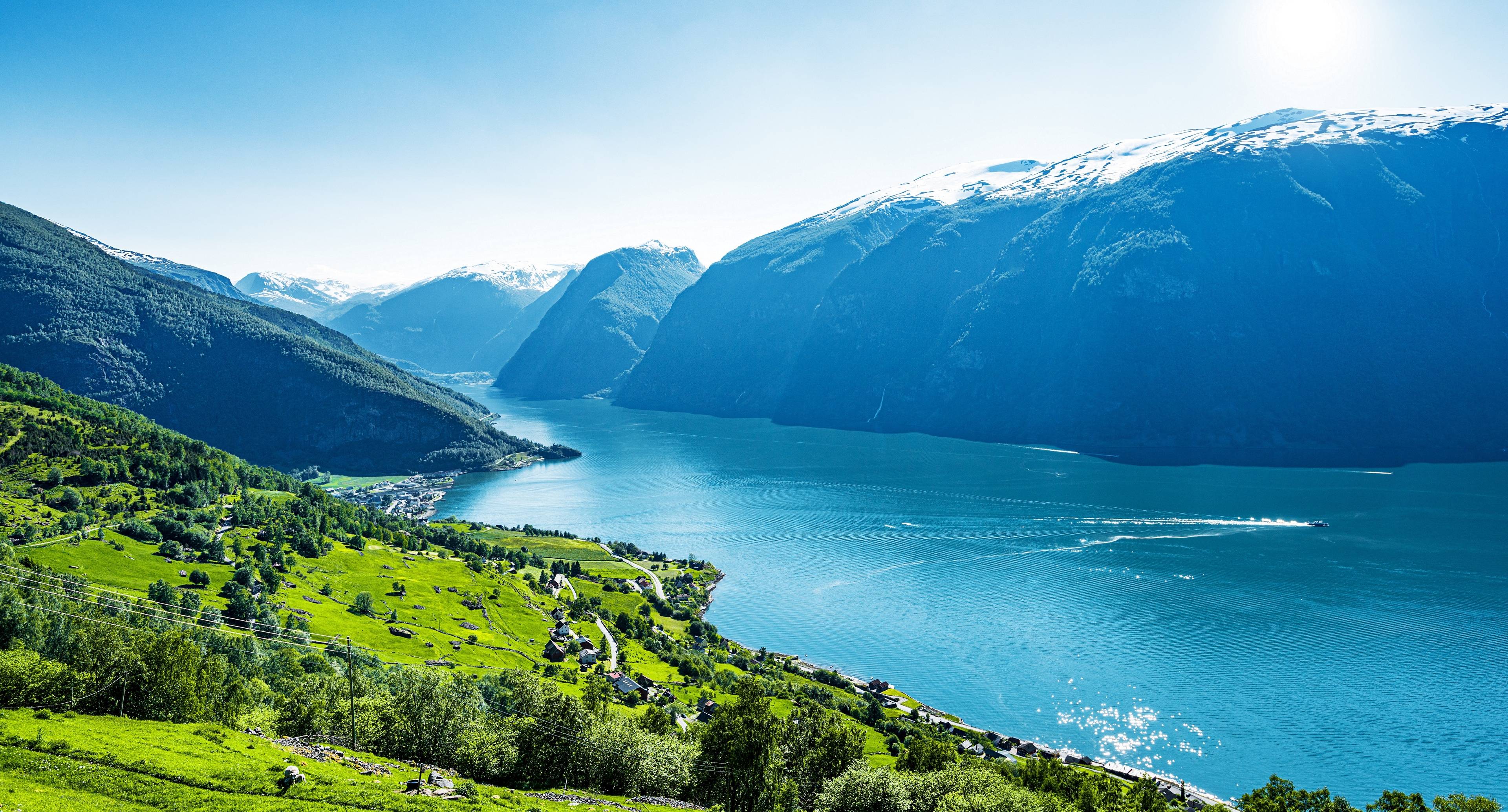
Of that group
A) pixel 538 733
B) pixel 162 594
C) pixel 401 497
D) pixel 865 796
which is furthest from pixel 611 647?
pixel 401 497

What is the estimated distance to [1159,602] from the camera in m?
95.3

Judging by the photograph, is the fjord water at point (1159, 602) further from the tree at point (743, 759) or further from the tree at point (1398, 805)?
the tree at point (743, 759)

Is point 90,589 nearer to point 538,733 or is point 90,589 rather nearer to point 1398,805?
point 538,733

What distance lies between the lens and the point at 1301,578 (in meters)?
101

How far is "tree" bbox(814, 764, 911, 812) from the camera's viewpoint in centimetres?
3862

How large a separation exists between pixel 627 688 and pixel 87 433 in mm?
99153

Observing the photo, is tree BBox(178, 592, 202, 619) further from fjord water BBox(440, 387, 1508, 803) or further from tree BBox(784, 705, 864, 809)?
fjord water BBox(440, 387, 1508, 803)

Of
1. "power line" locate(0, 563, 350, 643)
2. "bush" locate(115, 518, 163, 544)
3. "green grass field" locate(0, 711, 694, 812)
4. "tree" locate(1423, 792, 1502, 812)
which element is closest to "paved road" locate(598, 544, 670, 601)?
"power line" locate(0, 563, 350, 643)

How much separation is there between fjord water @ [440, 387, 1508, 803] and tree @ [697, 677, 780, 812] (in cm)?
3491

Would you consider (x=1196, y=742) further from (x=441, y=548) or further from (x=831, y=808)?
(x=441, y=548)

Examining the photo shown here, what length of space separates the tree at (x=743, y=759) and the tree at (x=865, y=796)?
3.12 m

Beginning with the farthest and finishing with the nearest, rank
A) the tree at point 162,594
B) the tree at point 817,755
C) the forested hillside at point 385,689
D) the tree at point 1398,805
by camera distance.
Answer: the tree at point 162,594 < the tree at point 817,755 < the tree at point 1398,805 < the forested hillside at point 385,689

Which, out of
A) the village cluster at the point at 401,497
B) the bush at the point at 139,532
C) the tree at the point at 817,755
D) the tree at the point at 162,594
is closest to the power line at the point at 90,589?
the tree at the point at 162,594

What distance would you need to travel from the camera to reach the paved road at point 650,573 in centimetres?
10400
